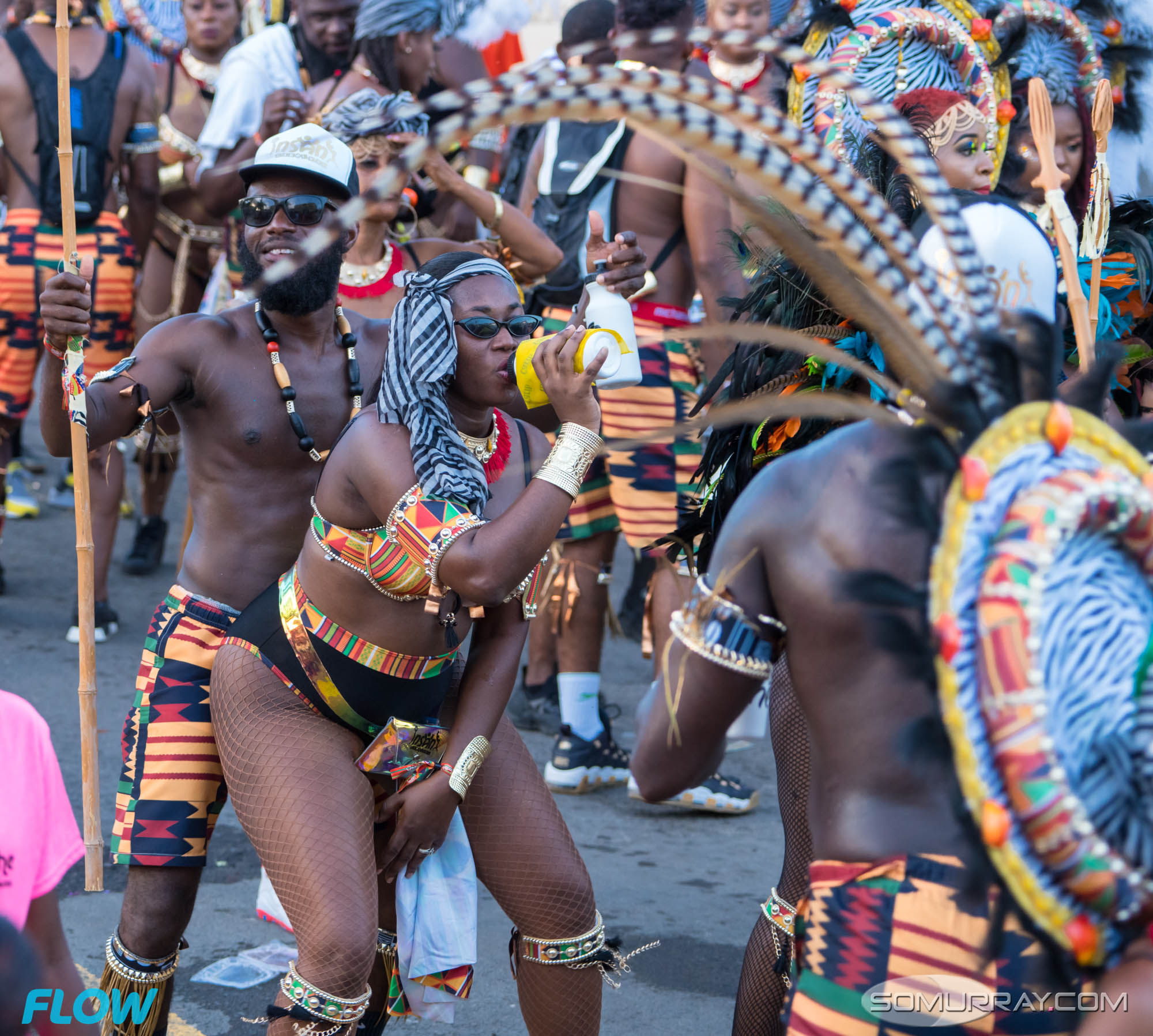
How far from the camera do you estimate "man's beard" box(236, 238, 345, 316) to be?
322cm

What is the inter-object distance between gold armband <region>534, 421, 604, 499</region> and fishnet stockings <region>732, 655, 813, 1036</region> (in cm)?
56

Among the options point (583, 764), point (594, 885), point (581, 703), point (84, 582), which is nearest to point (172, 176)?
point (581, 703)

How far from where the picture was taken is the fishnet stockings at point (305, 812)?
2539mm

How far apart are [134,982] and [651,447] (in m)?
2.63

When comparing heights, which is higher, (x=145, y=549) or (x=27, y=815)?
(x=27, y=815)

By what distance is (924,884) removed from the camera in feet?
5.81

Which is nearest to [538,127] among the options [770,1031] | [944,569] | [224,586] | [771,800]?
[771,800]

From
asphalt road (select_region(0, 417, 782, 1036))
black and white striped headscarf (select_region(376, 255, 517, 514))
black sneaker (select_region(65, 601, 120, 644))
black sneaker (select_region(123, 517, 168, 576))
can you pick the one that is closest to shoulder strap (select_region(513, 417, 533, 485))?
black and white striped headscarf (select_region(376, 255, 517, 514))

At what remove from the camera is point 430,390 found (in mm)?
2779

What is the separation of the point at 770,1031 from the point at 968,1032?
106 cm

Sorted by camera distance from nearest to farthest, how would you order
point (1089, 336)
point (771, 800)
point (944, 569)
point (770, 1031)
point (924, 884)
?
point (944, 569)
point (924, 884)
point (1089, 336)
point (770, 1031)
point (771, 800)

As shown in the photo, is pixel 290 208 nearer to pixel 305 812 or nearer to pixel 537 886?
pixel 305 812

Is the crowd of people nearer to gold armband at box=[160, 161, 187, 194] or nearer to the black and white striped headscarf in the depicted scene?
the black and white striped headscarf

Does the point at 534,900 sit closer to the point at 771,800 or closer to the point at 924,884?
the point at 924,884
